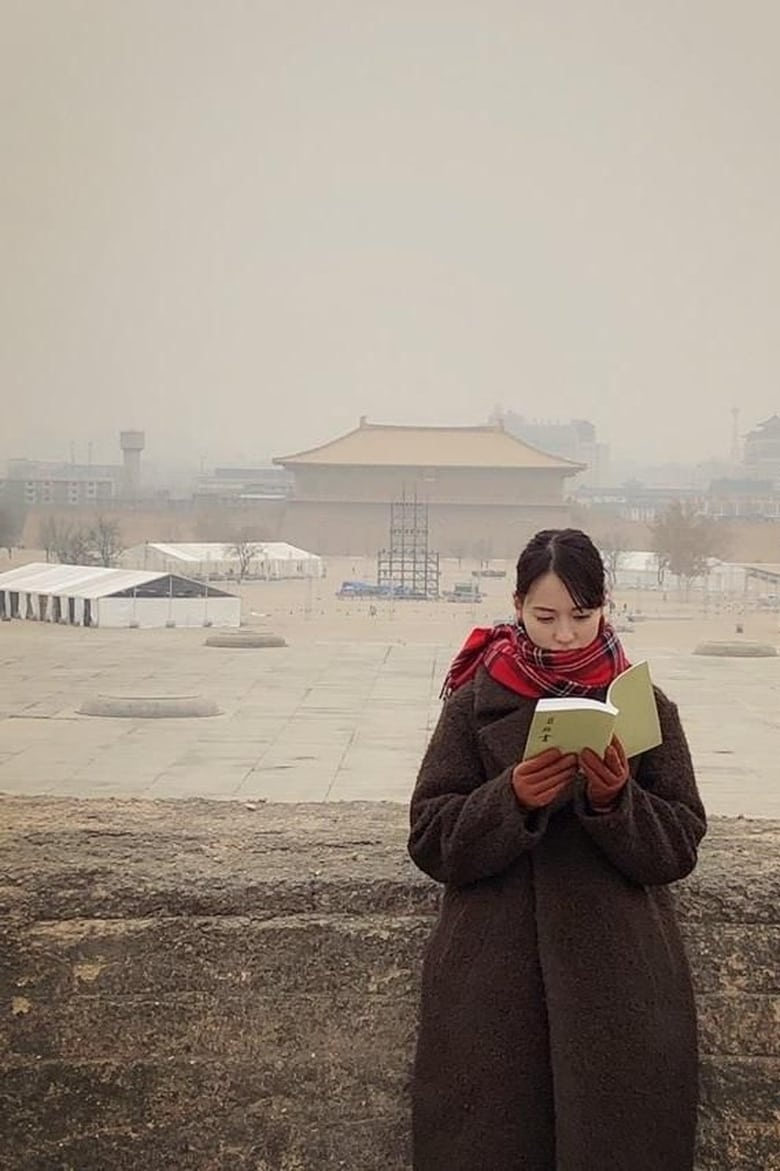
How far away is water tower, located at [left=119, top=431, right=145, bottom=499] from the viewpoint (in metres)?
46.4

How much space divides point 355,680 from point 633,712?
15.5 meters

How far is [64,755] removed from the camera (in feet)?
37.7

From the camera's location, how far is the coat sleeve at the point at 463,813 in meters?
1.15

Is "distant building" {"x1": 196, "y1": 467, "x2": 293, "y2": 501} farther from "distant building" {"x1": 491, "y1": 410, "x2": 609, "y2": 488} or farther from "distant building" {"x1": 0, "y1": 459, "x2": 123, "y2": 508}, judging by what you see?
"distant building" {"x1": 491, "y1": 410, "x2": 609, "y2": 488}

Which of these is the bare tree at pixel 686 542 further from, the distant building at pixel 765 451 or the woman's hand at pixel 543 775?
the woman's hand at pixel 543 775

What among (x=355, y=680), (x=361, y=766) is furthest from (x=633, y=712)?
(x=355, y=680)

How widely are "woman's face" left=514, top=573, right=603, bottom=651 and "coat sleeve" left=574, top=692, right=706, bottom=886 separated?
0.08 m

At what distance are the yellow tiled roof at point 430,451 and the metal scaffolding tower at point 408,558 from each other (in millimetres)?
2270

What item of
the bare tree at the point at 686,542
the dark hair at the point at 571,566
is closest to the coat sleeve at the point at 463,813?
the dark hair at the point at 571,566

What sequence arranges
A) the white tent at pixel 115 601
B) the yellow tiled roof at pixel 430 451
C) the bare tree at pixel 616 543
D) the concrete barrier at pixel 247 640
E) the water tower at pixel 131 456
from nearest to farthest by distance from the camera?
the concrete barrier at pixel 247 640 < the white tent at pixel 115 601 < the bare tree at pixel 616 543 < the yellow tiled roof at pixel 430 451 < the water tower at pixel 131 456

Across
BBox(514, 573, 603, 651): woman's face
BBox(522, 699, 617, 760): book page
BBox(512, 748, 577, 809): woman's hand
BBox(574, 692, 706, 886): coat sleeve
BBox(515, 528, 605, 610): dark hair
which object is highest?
BBox(515, 528, 605, 610): dark hair

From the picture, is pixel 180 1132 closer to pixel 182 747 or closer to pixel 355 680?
pixel 182 747

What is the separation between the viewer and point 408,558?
35.8m

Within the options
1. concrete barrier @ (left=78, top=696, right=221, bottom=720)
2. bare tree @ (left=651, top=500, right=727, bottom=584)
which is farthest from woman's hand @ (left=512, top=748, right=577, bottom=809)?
bare tree @ (left=651, top=500, right=727, bottom=584)
